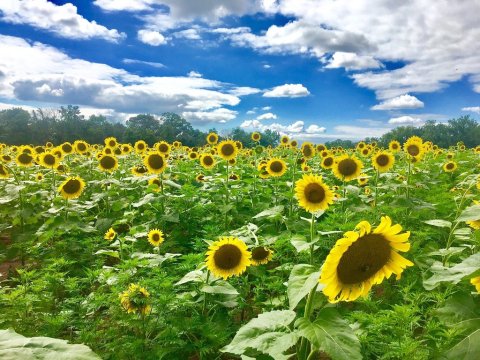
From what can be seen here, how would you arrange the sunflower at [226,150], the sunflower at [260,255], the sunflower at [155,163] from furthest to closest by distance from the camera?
1. the sunflower at [226,150]
2. the sunflower at [155,163]
3. the sunflower at [260,255]

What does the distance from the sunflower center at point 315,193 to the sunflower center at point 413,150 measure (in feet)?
13.3

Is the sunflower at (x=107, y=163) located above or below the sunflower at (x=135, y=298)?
above

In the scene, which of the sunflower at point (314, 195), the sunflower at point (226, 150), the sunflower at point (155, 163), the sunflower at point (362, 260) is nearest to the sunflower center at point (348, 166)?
the sunflower at point (314, 195)

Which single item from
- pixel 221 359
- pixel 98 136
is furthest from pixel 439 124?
pixel 221 359

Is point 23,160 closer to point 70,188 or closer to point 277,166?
point 70,188

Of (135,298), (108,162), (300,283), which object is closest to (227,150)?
(108,162)

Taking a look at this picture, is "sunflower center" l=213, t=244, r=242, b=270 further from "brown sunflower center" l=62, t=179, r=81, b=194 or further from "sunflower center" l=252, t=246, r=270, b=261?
"brown sunflower center" l=62, t=179, r=81, b=194

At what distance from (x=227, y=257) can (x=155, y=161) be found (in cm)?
434

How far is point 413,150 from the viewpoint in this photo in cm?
760

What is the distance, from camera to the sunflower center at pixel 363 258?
180 cm

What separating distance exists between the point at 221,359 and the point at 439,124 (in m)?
76.3

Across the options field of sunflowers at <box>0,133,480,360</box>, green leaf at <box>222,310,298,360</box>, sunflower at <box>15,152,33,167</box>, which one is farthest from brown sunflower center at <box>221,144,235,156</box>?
green leaf at <box>222,310,298,360</box>

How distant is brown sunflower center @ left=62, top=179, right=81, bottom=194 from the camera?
21.3ft

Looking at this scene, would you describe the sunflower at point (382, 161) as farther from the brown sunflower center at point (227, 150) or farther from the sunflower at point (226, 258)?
the sunflower at point (226, 258)
